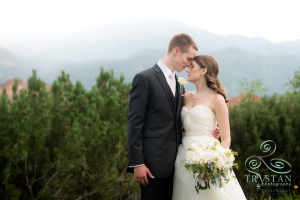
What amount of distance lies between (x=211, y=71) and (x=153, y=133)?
85 cm

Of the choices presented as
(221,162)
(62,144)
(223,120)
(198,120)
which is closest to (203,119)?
(198,120)

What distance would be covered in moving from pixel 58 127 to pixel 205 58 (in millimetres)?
2682

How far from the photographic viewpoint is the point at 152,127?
4.07 m

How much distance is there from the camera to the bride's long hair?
4.34 metres

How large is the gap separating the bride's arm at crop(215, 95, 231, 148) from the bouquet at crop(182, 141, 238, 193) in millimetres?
271

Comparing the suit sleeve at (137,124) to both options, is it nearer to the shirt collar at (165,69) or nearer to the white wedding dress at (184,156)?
the shirt collar at (165,69)

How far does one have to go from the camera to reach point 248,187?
Result: 7.91 m

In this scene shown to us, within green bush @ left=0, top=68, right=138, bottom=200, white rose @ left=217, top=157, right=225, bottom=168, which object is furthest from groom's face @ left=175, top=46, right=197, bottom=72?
green bush @ left=0, top=68, right=138, bottom=200

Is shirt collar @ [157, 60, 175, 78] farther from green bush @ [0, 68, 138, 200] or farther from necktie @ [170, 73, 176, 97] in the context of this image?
green bush @ [0, 68, 138, 200]

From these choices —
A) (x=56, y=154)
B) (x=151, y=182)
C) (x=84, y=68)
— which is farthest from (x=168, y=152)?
(x=84, y=68)

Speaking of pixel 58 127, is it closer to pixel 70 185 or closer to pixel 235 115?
pixel 70 185

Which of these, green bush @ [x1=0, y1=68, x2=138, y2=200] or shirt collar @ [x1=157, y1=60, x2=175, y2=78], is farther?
green bush @ [x1=0, y1=68, x2=138, y2=200]

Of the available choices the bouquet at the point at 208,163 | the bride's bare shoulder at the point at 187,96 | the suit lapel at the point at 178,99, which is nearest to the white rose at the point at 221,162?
the bouquet at the point at 208,163

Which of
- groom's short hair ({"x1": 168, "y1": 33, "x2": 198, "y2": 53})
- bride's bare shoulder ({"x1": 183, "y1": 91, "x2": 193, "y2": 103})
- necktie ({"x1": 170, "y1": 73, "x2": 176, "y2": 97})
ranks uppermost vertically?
groom's short hair ({"x1": 168, "y1": 33, "x2": 198, "y2": 53})
